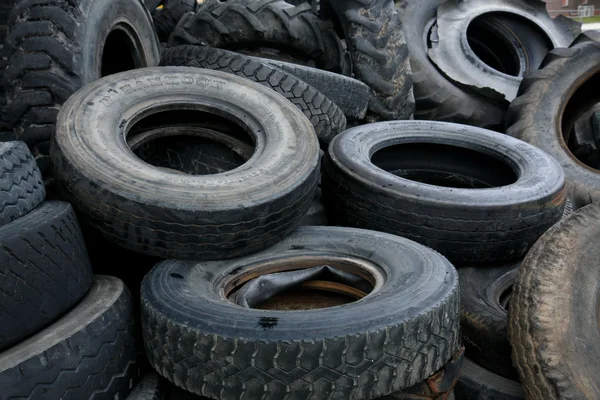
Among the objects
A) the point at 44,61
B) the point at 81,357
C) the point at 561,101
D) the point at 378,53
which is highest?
the point at 44,61

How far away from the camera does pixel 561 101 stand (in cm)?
409

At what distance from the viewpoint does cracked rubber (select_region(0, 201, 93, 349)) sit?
1.77m

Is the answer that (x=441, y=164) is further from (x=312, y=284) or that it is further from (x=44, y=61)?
(x=44, y=61)

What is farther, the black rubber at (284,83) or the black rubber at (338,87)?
the black rubber at (338,87)

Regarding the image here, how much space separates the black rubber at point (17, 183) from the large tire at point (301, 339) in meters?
0.43

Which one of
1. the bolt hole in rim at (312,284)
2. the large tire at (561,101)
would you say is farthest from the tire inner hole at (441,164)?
the bolt hole in rim at (312,284)

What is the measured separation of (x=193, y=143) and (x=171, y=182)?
640mm

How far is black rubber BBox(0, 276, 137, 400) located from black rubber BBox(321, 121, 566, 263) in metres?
1.07

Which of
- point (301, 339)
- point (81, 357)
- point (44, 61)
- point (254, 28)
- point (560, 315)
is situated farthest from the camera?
point (254, 28)

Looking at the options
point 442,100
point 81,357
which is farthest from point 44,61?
point 442,100

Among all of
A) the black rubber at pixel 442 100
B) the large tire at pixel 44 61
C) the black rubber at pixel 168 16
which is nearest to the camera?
the large tire at pixel 44 61

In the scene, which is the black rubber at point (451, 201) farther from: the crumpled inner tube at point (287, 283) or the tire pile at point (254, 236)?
the crumpled inner tube at point (287, 283)

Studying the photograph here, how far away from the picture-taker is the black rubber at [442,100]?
4.44 m

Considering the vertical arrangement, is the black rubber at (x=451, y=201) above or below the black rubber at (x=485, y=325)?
above
